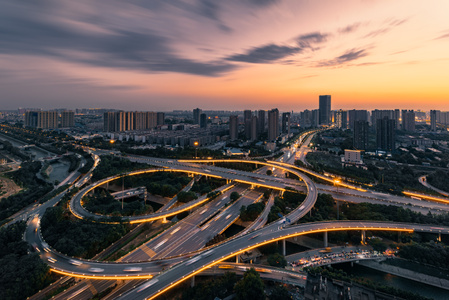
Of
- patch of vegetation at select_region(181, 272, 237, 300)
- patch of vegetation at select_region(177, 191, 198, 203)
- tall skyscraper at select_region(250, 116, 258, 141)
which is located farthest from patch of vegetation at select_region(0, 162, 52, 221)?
tall skyscraper at select_region(250, 116, 258, 141)

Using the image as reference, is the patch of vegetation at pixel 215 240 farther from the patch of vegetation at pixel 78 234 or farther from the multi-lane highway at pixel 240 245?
the patch of vegetation at pixel 78 234

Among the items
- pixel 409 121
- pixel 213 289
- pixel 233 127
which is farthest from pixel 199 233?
pixel 409 121

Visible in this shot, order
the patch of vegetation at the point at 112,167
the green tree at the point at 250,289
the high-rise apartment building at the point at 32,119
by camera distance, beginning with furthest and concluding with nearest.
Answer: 1. the high-rise apartment building at the point at 32,119
2. the patch of vegetation at the point at 112,167
3. the green tree at the point at 250,289

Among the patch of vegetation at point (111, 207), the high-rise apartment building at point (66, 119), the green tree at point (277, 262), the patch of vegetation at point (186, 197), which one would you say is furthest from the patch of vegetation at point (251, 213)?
the high-rise apartment building at point (66, 119)

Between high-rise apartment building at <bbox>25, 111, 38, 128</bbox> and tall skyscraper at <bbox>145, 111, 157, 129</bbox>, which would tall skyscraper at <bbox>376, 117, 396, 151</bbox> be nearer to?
Answer: tall skyscraper at <bbox>145, 111, 157, 129</bbox>

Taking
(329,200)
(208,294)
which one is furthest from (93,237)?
(329,200)

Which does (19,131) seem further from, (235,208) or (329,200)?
(329,200)

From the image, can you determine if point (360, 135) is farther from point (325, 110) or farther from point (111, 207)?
point (325, 110)
